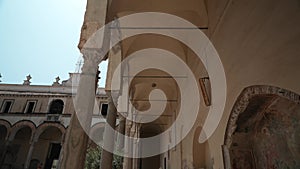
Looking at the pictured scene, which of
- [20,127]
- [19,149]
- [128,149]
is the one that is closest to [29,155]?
[19,149]

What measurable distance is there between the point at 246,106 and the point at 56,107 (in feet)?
76.3

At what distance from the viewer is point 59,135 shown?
2411 cm

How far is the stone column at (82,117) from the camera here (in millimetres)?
3205

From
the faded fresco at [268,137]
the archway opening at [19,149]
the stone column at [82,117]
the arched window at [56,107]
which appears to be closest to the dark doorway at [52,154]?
the archway opening at [19,149]

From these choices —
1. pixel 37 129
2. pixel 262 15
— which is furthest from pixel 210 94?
pixel 37 129

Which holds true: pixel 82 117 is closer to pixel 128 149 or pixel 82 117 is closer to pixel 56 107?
pixel 128 149

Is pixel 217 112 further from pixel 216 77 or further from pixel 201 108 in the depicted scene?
pixel 201 108

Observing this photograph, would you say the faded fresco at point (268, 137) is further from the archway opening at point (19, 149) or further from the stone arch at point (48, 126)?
the archway opening at point (19, 149)

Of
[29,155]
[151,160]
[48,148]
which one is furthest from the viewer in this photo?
[48,148]

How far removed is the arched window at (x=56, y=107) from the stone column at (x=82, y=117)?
2140 centimetres

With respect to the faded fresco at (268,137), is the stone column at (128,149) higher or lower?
higher

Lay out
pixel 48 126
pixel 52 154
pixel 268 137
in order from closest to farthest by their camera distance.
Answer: pixel 268 137, pixel 48 126, pixel 52 154

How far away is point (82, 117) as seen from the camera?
11.6 ft

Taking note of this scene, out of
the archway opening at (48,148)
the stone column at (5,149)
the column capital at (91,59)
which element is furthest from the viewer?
the archway opening at (48,148)
